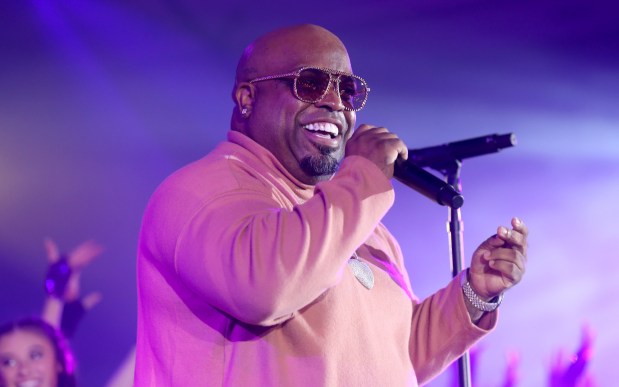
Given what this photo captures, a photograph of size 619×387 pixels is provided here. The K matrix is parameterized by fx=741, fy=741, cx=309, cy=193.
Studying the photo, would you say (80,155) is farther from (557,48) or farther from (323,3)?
(557,48)

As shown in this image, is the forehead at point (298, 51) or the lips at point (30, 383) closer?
the forehead at point (298, 51)

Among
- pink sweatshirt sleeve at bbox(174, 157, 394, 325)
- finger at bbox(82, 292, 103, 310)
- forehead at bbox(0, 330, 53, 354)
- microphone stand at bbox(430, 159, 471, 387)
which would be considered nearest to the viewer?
pink sweatshirt sleeve at bbox(174, 157, 394, 325)

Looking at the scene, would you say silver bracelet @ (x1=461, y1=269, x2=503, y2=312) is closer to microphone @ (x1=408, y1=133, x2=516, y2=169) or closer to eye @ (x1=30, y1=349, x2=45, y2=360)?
microphone @ (x1=408, y1=133, x2=516, y2=169)

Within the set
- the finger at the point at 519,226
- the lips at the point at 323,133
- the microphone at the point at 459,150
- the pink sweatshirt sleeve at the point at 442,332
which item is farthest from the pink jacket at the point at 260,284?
the microphone at the point at 459,150

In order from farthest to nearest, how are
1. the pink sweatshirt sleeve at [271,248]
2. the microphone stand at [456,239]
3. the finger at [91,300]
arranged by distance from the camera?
the finger at [91,300] < the microphone stand at [456,239] < the pink sweatshirt sleeve at [271,248]

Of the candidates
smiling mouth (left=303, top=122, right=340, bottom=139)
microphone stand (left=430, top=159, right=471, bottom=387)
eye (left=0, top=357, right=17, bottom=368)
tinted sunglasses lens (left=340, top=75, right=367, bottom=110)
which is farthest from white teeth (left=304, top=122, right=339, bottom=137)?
eye (left=0, top=357, right=17, bottom=368)

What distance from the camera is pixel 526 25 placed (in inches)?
174

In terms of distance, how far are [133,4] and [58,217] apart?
3.73ft

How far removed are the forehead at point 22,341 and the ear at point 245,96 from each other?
1569 mm

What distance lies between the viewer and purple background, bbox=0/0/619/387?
322 cm

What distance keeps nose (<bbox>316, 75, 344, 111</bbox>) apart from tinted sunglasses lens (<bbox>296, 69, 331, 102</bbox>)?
0.01 m

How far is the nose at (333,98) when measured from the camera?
2.03 metres

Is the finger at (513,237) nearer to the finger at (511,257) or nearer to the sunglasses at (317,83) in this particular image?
the finger at (511,257)

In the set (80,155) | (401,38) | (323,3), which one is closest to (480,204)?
(401,38)
